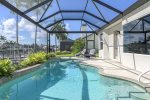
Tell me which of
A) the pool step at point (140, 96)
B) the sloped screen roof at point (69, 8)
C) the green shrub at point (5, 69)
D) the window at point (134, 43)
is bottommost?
the pool step at point (140, 96)

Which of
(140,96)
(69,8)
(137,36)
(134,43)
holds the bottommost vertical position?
(140,96)

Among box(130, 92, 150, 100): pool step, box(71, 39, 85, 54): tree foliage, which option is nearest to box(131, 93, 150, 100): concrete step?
box(130, 92, 150, 100): pool step

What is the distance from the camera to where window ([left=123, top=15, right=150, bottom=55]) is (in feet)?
35.3

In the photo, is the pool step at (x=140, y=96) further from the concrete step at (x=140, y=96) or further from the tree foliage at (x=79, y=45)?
the tree foliage at (x=79, y=45)

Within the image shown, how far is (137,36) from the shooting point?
40.3 feet

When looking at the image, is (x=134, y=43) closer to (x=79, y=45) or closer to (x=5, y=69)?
(x=5, y=69)

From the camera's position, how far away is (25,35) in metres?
21.4

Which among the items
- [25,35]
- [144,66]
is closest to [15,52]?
Answer: [25,35]

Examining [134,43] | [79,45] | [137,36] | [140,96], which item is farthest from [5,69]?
[79,45]

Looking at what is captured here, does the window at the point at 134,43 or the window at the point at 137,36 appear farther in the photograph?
the window at the point at 134,43

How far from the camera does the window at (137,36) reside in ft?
35.3

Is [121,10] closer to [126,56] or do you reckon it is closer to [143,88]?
[126,56]

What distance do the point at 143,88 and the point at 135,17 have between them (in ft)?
17.8

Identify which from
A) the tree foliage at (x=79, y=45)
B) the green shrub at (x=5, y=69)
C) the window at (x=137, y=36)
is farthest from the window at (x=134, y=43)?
the tree foliage at (x=79, y=45)
